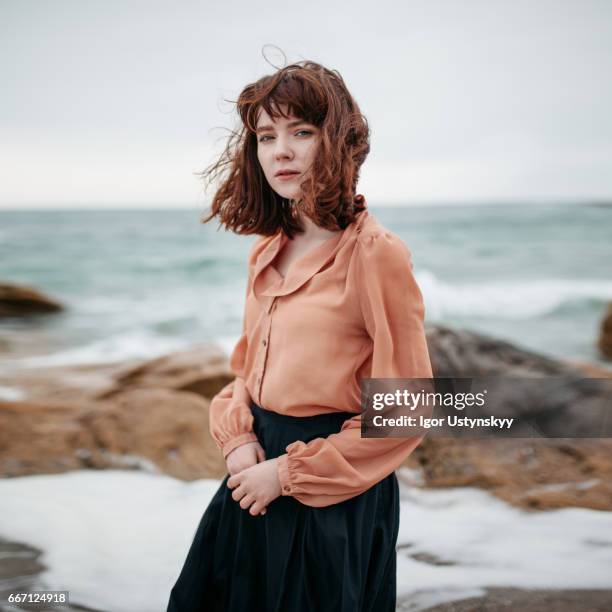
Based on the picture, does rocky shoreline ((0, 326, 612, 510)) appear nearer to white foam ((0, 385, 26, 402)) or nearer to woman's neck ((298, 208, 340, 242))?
white foam ((0, 385, 26, 402))

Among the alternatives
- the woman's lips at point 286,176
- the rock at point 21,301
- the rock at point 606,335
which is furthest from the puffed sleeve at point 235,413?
the rock at point 21,301

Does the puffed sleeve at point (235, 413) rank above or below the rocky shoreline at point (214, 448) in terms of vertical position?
above

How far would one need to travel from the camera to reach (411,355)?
1.35 m

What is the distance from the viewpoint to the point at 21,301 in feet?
33.6

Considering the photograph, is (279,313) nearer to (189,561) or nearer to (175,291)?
(189,561)

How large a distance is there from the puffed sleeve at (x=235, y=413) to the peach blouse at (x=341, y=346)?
119 millimetres

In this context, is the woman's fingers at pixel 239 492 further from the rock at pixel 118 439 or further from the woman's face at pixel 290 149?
the rock at pixel 118 439

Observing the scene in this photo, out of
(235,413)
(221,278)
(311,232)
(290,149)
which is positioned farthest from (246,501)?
(221,278)

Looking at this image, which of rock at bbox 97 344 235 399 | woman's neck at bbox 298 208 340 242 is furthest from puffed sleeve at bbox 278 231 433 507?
rock at bbox 97 344 235 399

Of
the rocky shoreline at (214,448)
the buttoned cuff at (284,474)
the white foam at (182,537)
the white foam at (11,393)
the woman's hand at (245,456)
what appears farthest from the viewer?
the white foam at (11,393)

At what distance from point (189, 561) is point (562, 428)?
2.55 meters

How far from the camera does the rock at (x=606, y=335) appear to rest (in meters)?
8.12

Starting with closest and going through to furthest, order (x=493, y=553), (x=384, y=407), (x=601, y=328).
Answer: (x=384, y=407) → (x=493, y=553) → (x=601, y=328)

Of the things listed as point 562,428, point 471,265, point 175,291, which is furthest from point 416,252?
point 562,428
